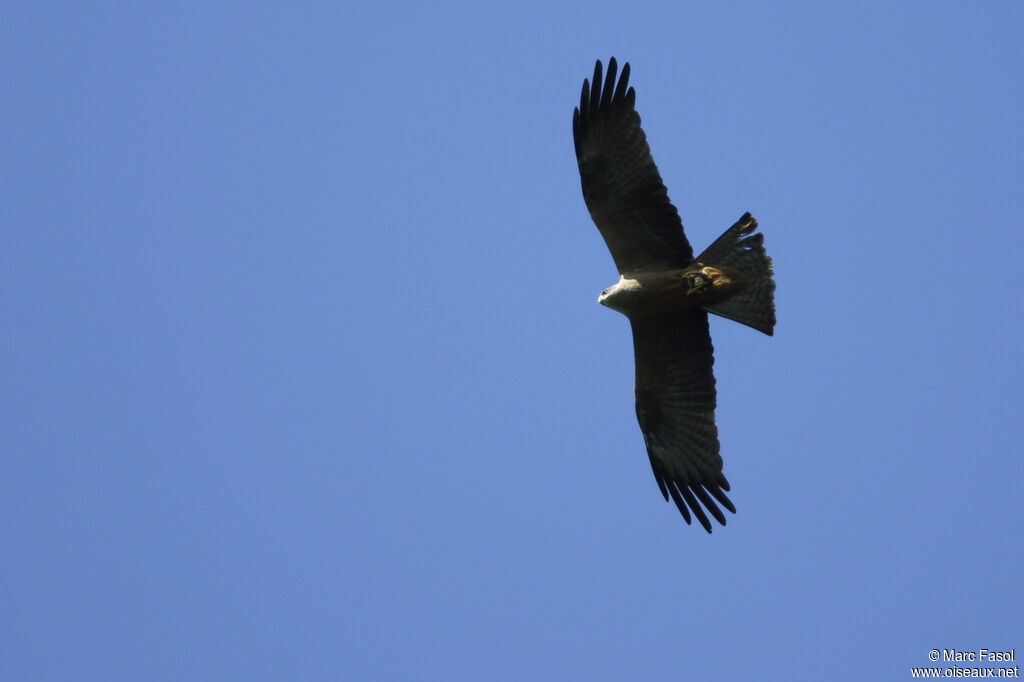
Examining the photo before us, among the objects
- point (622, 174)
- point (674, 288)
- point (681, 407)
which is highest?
point (622, 174)

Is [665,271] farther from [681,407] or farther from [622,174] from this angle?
[681,407]

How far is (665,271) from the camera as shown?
877 cm

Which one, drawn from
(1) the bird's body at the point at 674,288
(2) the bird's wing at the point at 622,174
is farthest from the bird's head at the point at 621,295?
(2) the bird's wing at the point at 622,174

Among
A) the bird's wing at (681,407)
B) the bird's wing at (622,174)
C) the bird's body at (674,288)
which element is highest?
the bird's wing at (622,174)

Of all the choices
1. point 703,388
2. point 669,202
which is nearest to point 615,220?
point 669,202

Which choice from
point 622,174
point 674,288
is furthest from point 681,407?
point 622,174

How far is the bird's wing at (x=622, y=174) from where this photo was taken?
8586mm

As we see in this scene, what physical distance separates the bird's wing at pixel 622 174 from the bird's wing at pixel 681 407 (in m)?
0.62

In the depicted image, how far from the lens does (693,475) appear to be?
9195mm

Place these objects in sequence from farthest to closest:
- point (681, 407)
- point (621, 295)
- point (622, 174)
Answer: point (681, 407)
point (621, 295)
point (622, 174)

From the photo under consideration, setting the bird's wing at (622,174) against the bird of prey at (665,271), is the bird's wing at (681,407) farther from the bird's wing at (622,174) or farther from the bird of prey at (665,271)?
the bird's wing at (622,174)

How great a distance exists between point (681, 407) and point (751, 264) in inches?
52.9

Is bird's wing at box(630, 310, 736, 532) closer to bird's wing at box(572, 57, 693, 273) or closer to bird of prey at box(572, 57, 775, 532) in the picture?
bird of prey at box(572, 57, 775, 532)

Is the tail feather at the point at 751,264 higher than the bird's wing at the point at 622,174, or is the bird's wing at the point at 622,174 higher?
the bird's wing at the point at 622,174
